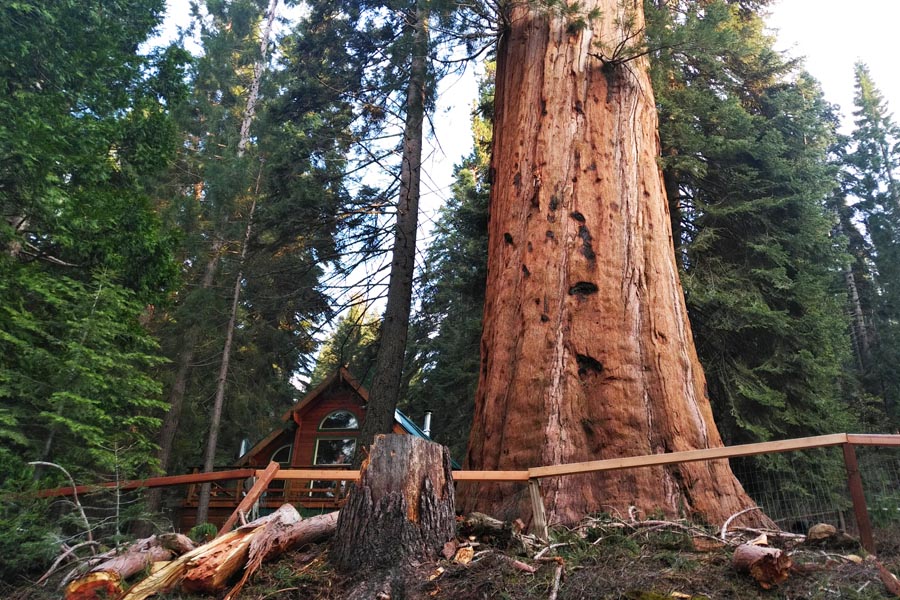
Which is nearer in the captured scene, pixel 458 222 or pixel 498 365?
pixel 498 365

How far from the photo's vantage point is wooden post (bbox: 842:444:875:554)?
289 centimetres

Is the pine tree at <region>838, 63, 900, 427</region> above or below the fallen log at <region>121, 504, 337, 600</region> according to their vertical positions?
above

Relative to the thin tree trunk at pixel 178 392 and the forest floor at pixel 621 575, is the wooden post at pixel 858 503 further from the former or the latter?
the thin tree trunk at pixel 178 392

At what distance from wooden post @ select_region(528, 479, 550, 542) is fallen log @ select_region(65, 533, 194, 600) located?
2.07 metres

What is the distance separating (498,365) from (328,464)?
11676mm

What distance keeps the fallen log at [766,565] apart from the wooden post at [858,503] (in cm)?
64

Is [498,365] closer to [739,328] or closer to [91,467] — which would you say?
[91,467]

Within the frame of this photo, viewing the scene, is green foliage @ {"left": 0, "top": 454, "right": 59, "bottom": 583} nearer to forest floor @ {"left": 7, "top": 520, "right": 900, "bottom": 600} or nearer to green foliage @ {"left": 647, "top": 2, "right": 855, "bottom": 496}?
forest floor @ {"left": 7, "top": 520, "right": 900, "bottom": 600}

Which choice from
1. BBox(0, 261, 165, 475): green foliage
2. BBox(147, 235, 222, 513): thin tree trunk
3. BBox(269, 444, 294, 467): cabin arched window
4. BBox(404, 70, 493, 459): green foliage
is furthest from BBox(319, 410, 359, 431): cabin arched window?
BBox(0, 261, 165, 475): green foliage

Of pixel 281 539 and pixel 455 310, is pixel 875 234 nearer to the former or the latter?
pixel 455 310

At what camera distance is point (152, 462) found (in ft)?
23.0

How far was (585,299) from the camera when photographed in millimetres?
4676

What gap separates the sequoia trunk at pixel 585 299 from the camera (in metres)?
4.05

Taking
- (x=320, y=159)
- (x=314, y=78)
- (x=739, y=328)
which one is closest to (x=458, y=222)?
(x=320, y=159)
